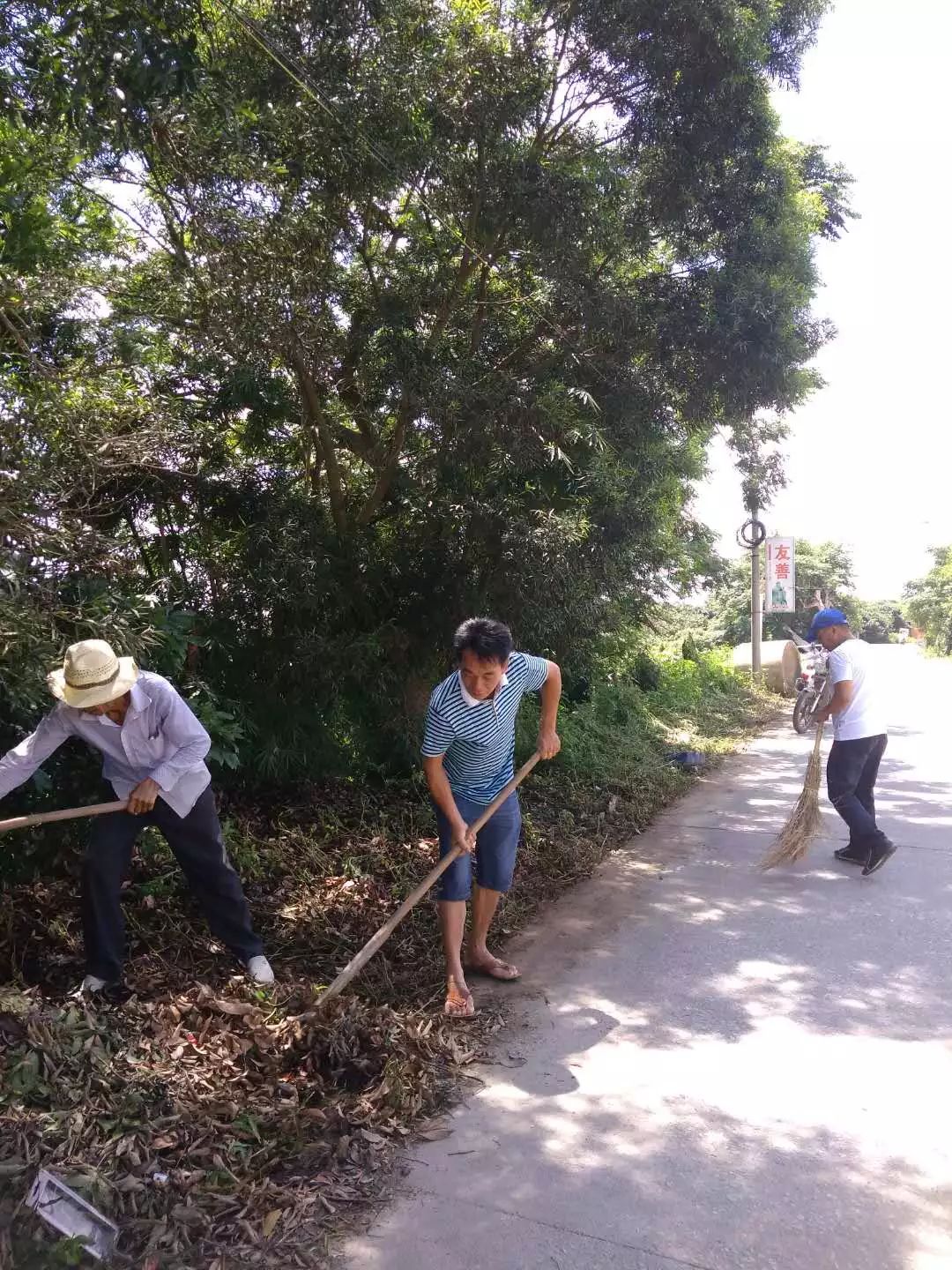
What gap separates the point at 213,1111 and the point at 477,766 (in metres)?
1.75

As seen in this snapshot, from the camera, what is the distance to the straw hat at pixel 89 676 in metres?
3.67

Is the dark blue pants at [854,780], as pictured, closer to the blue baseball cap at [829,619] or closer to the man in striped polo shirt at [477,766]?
the blue baseball cap at [829,619]

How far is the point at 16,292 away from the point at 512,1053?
3.87 meters

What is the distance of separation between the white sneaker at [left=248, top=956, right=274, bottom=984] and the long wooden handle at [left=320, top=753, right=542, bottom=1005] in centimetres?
34

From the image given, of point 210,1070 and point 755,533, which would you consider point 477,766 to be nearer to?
point 210,1070

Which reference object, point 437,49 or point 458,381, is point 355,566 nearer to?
point 458,381

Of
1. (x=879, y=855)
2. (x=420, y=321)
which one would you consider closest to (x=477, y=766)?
(x=879, y=855)

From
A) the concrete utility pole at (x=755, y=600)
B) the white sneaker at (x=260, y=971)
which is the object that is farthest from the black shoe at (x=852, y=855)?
the concrete utility pole at (x=755, y=600)

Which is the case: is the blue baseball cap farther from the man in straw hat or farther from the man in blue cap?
the man in straw hat

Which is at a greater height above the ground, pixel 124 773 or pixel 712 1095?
pixel 124 773

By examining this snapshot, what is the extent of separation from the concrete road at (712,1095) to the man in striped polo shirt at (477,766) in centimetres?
35

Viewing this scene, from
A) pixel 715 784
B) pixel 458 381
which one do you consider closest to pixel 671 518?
pixel 715 784

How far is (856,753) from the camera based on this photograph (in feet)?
20.7

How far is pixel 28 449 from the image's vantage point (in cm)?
414
